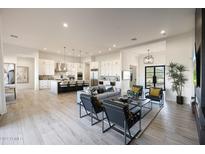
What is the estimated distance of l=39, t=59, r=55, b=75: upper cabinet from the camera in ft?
30.3

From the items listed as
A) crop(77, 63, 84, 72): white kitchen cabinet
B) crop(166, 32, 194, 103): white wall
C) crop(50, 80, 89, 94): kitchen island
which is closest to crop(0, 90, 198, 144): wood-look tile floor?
crop(166, 32, 194, 103): white wall

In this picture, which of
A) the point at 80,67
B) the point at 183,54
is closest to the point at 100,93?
the point at 183,54

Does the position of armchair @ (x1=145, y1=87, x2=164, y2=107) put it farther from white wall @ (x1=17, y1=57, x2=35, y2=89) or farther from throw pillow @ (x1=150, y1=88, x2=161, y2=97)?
white wall @ (x1=17, y1=57, x2=35, y2=89)

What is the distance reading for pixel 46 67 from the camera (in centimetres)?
949

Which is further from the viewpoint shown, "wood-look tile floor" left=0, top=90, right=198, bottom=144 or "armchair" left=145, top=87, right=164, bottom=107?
"armchair" left=145, top=87, right=164, bottom=107

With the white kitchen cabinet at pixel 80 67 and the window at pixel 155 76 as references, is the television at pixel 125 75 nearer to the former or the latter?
the window at pixel 155 76

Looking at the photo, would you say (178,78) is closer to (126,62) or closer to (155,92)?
(155,92)

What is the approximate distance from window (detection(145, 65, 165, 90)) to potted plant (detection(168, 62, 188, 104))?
3.79m

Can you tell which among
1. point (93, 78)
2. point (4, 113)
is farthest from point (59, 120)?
point (93, 78)

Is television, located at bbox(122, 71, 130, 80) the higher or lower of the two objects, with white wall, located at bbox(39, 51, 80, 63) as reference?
lower

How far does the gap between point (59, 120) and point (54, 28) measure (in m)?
3.39

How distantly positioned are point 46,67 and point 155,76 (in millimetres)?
8914

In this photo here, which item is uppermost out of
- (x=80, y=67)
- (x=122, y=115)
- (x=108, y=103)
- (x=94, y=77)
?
(x=80, y=67)

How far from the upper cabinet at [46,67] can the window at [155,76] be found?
26.2 ft
